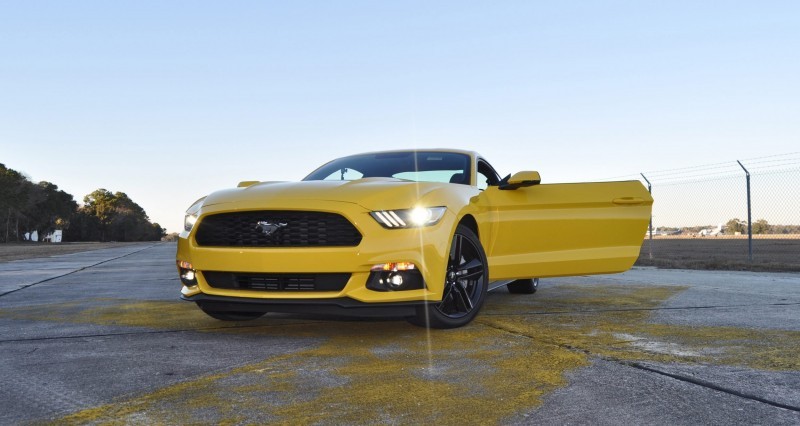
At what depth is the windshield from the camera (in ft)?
17.7

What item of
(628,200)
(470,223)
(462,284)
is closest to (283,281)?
(462,284)

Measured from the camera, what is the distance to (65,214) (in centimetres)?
9275

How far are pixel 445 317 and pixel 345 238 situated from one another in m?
0.90

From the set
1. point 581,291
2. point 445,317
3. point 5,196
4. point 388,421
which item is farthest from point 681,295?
point 5,196

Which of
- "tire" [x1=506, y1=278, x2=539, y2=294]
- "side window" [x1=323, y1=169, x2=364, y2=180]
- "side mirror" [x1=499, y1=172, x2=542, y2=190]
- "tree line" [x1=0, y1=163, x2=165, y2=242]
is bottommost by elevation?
"tire" [x1=506, y1=278, x2=539, y2=294]

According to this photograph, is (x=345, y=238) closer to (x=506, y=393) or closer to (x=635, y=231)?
(x=506, y=393)

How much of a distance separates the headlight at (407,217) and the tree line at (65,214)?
77030 mm

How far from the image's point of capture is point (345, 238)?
379 cm

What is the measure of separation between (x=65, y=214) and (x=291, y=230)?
101558 mm

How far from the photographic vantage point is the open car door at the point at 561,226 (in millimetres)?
4859

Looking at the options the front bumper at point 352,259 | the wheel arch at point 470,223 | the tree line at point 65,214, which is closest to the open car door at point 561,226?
the wheel arch at point 470,223

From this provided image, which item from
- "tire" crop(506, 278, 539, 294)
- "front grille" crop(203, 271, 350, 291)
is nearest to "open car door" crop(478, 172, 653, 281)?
"front grille" crop(203, 271, 350, 291)

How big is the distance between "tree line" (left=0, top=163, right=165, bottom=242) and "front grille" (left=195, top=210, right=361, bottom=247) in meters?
76.4

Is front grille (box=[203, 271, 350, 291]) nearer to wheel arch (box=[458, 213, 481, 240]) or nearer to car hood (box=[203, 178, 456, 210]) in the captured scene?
car hood (box=[203, 178, 456, 210])
